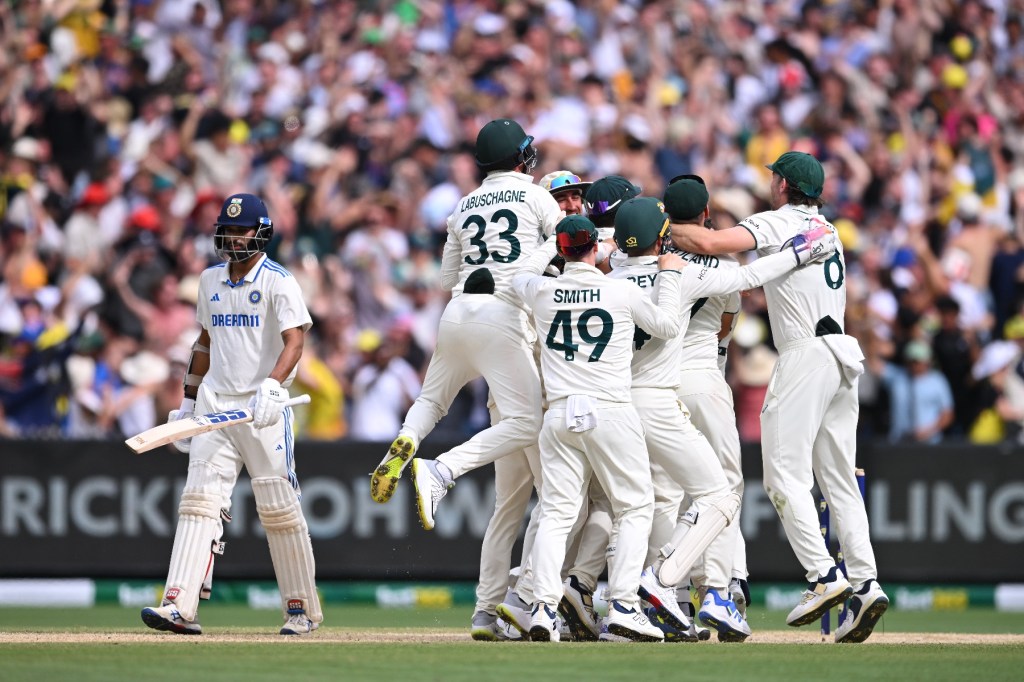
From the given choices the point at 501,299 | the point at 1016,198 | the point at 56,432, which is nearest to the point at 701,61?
the point at 1016,198

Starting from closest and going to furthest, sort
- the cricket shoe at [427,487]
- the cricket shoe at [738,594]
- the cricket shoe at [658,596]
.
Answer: the cricket shoe at [658,596] → the cricket shoe at [427,487] → the cricket shoe at [738,594]

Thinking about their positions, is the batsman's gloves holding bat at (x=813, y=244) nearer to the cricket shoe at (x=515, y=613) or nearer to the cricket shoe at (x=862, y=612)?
the cricket shoe at (x=862, y=612)

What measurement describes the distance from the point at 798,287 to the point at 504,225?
174 cm

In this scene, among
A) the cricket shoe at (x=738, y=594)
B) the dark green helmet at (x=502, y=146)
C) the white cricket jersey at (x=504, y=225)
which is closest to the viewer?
the white cricket jersey at (x=504, y=225)

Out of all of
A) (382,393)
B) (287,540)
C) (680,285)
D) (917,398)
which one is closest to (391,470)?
(287,540)

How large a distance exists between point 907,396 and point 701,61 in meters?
5.71

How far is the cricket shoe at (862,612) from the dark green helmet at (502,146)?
10.5 feet

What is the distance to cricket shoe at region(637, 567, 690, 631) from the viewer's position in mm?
10242

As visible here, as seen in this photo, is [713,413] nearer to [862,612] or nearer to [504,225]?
[862,612]

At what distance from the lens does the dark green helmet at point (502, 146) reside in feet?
35.7

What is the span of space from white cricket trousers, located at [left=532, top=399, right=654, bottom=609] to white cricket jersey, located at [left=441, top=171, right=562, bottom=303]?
100 cm

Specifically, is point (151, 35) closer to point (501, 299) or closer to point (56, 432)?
point (56, 432)

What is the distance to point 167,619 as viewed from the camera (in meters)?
10.6

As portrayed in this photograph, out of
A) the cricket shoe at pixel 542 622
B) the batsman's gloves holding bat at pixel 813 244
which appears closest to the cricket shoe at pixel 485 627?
the cricket shoe at pixel 542 622
